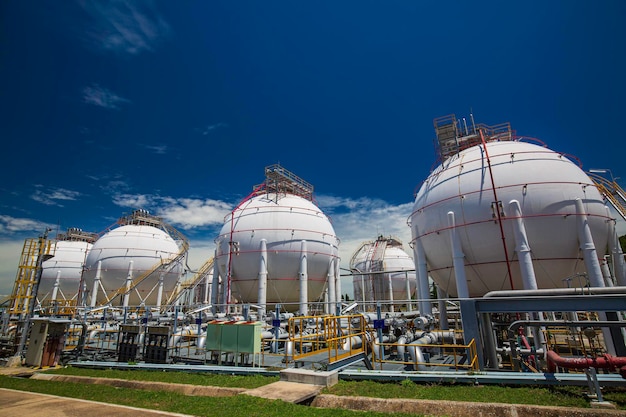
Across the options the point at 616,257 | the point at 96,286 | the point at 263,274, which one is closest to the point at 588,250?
the point at 616,257

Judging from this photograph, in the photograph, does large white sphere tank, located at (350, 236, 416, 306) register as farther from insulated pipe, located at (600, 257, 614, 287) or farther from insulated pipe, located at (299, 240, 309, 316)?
insulated pipe, located at (600, 257, 614, 287)

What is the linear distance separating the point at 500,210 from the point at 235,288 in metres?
18.3

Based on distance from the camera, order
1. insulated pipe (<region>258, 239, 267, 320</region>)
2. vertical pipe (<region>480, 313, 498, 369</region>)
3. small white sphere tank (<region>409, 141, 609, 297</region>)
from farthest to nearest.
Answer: insulated pipe (<region>258, 239, 267, 320</region>)
small white sphere tank (<region>409, 141, 609, 297</region>)
vertical pipe (<region>480, 313, 498, 369</region>)

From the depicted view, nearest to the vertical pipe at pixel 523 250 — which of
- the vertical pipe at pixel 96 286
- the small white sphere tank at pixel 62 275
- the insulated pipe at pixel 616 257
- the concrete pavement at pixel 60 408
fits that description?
the insulated pipe at pixel 616 257

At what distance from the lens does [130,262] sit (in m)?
31.9

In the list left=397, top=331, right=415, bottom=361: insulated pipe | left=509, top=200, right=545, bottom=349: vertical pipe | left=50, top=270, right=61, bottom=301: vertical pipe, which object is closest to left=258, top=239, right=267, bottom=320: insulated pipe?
left=397, top=331, right=415, bottom=361: insulated pipe

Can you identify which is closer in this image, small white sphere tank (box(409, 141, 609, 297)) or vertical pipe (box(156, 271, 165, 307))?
small white sphere tank (box(409, 141, 609, 297))

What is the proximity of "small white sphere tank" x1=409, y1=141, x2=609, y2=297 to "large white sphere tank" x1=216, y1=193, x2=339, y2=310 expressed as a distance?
31.9ft

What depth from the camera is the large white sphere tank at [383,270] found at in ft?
138

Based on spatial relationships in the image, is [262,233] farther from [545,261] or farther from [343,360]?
[545,261]

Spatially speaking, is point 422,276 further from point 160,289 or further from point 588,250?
point 160,289

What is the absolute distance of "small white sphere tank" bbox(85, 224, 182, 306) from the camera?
31.5 metres

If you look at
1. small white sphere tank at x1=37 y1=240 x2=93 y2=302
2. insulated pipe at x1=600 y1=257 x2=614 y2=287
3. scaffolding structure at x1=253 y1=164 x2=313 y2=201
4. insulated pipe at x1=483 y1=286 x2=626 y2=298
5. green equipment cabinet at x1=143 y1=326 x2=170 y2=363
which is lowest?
green equipment cabinet at x1=143 y1=326 x2=170 y2=363

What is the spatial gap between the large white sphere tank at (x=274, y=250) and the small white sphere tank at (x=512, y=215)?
9.71 meters
